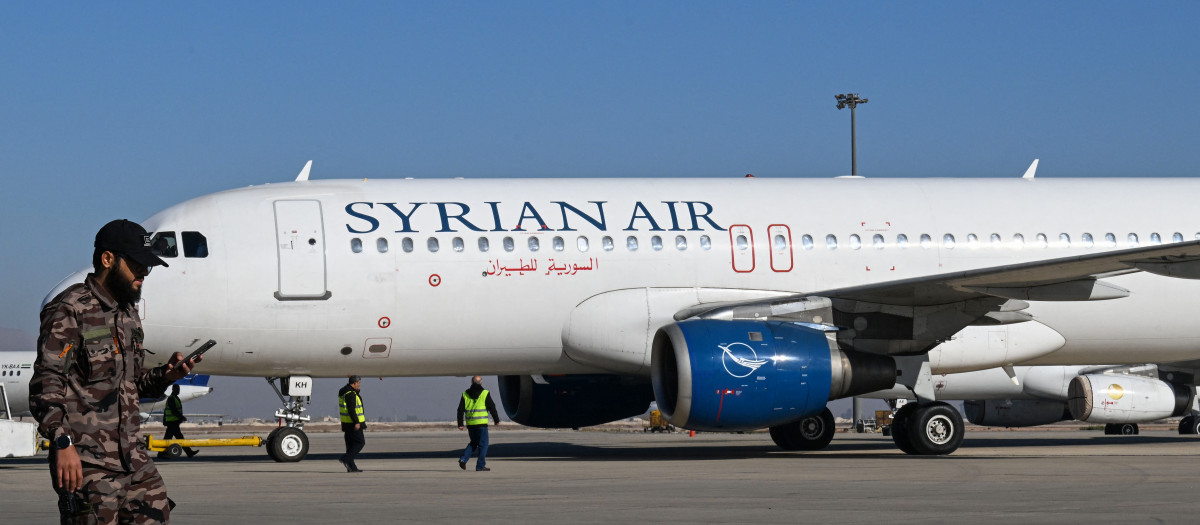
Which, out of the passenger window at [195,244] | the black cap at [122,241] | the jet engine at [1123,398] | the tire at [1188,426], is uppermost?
the passenger window at [195,244]

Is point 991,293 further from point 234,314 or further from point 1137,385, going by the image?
point 1137,385

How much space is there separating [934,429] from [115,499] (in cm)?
1362

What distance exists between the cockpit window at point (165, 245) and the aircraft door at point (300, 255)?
4.13 feet

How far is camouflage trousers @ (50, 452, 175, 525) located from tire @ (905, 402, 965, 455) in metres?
13.1

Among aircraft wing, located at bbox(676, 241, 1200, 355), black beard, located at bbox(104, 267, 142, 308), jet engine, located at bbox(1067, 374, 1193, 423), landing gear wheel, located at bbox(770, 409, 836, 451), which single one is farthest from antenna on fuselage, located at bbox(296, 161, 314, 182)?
jet engine, located at bbox(1067, 374, 1193, 423)

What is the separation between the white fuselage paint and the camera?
16.4 m

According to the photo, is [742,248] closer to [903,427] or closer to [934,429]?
[903,427]

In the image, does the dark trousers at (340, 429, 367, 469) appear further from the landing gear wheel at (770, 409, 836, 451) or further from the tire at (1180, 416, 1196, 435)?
the tire at (1180, 416, 1196, 435)

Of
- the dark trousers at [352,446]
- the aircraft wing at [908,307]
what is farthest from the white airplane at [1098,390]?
the dark trousers at [352,446]

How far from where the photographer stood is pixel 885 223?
18.0 metres

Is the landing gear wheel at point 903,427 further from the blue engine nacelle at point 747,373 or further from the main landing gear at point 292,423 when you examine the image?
the main landing gear at point 292,423

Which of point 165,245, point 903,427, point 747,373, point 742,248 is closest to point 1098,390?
point 903,427

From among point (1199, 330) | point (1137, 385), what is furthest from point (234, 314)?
point (1137, 385)

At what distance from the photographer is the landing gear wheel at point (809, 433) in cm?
2019
